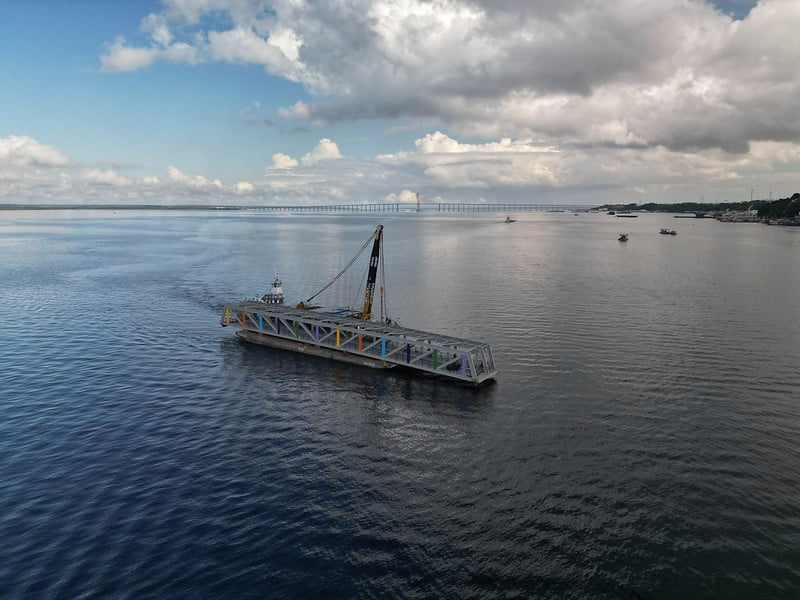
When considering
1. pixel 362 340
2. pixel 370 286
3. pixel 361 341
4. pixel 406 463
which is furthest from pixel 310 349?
pixel 406 463

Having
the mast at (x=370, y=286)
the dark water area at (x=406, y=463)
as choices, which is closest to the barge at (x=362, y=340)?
the mast at (x=370, y=286)

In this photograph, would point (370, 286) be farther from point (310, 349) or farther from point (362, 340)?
point (310, 349)

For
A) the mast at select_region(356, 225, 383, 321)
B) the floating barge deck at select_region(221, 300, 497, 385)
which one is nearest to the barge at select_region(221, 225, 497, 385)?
the floating barge deck at select_region(221, 300, 497, 385)

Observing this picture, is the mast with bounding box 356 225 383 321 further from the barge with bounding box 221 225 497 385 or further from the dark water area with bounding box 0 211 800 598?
the dark water area with bounding box 0 211 800 598

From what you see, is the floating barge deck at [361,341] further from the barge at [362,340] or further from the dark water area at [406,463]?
the dark water area at [406,463]

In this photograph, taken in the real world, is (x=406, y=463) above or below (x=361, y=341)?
below

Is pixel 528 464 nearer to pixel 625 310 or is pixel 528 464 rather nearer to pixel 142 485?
pixel 142 485
